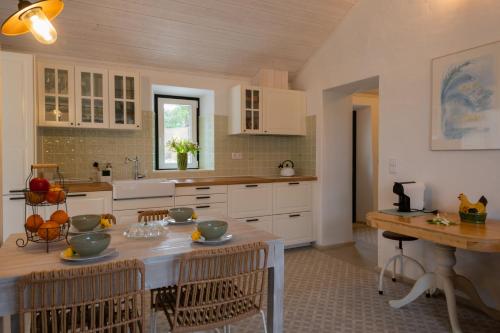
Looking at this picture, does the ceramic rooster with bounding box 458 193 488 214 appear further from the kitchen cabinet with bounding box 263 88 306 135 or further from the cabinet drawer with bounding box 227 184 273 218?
the kitchen cabinet with bounding box 263 88 306 135

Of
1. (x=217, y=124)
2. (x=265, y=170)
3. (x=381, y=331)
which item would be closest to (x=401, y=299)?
(x=381, y=331)

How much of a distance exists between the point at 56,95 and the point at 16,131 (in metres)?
0.56

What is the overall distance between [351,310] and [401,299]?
0.45 meters

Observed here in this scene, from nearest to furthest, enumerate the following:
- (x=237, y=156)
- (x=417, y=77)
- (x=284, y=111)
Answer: (x=417, y=77)
(x=284, y=111)
(x=237, y=156)

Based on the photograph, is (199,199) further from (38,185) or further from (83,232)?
(38,185)

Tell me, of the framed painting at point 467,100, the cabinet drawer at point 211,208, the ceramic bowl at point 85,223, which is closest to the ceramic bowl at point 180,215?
the ceramic bowl at point 85,223

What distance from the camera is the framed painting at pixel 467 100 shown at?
8.30 ft

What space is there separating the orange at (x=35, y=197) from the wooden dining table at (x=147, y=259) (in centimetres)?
23

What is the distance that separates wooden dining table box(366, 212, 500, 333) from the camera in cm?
194

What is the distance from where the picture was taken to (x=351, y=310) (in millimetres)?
2605

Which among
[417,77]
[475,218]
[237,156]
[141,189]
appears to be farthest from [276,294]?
[237,156]

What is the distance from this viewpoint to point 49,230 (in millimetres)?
1492

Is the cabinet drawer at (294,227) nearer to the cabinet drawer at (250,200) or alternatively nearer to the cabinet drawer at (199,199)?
the cabinet drawer at (250,200)

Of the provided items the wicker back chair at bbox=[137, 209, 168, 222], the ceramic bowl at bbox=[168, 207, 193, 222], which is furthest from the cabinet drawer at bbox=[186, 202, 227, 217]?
the ceramic bowl at bbox=[168, 207, 193, 222]
